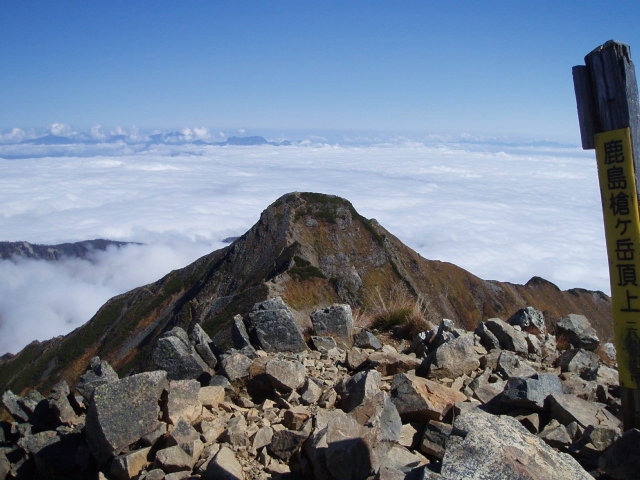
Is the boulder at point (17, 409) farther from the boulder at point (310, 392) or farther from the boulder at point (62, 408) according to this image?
the boulder at point (310, 392)

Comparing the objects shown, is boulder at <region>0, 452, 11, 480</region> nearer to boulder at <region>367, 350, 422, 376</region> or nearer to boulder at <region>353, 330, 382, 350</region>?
boulder at <region>367, 350, 422, 376</region>

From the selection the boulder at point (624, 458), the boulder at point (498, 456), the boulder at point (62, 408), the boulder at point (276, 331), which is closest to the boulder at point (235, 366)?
the boulder at point (276, 331)

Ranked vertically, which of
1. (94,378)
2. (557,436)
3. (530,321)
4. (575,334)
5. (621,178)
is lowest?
(575,334)

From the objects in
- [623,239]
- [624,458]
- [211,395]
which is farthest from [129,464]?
[623,239]

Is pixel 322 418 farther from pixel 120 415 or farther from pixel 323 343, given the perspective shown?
pixel 323 343

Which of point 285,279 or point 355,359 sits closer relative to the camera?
point 355,359

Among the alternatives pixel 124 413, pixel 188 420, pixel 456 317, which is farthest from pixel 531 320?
pixel 456 317

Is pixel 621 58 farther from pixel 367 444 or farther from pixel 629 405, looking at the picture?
pixel 367 444
